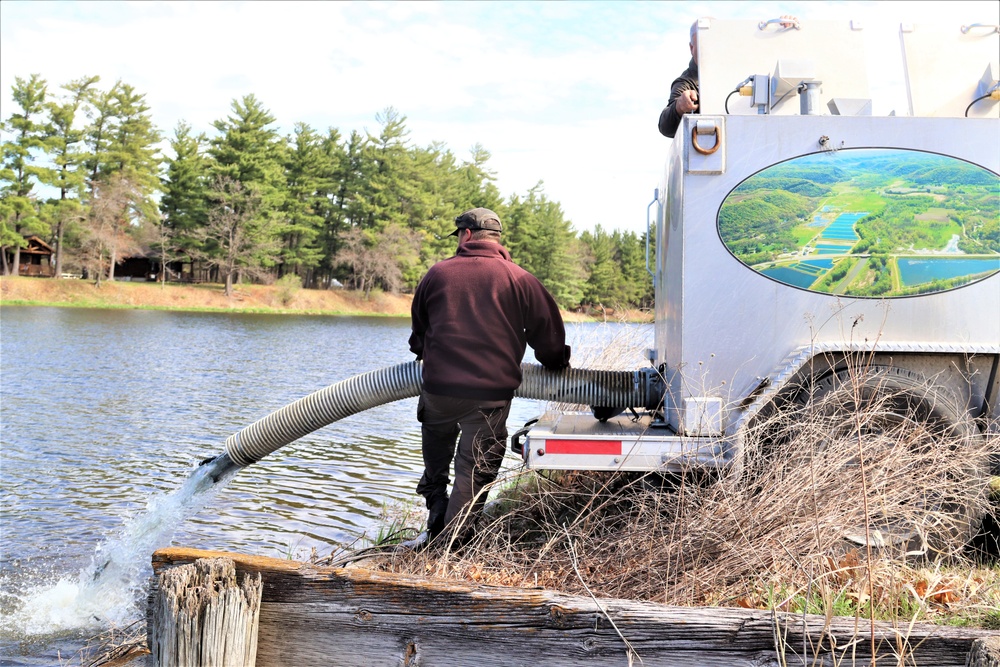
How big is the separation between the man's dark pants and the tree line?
4857 centimetres

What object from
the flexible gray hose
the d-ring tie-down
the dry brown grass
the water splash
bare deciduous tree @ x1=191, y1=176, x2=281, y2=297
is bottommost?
the water splash

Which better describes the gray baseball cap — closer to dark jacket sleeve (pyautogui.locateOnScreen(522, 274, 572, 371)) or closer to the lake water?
dark jacket sleeve (pyautogui.locateOnScreen(522, 274, 572, 371))

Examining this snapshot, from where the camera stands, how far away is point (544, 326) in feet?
18.6

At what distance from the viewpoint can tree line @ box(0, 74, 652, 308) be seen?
199ft

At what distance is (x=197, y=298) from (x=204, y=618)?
60775 mm

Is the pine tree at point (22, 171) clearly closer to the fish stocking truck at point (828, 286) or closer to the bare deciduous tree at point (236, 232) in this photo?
the bare deciduous tree at point (236, 232)

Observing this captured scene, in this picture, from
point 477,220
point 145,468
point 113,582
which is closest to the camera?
point 477,220

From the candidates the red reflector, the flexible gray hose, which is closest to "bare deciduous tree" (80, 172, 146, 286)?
the flexible gray hose

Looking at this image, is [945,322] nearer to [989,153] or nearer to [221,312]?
[989,153]

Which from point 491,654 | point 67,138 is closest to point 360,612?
point 491,654

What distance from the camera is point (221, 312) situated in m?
56.8

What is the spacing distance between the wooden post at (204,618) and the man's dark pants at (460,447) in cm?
236

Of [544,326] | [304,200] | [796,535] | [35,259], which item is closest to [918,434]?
[796,535]

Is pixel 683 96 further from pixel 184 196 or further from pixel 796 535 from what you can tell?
pixel 184 196
